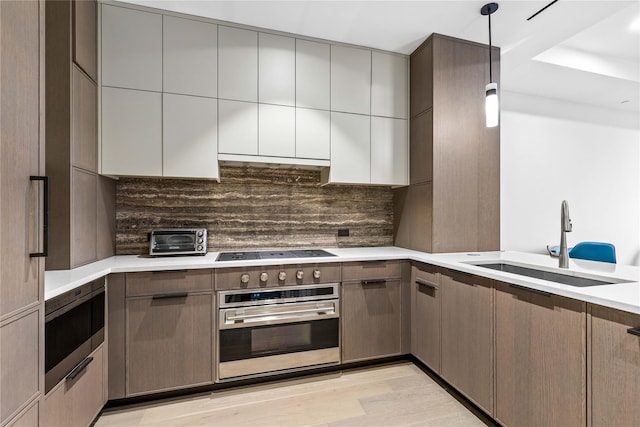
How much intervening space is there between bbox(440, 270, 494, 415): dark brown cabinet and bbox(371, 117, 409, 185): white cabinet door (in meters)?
1.01

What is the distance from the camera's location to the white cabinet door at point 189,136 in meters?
2.16

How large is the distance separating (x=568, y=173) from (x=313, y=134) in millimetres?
3630

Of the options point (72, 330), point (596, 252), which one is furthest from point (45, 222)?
point (596, 252)

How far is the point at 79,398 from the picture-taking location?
1.49 metres

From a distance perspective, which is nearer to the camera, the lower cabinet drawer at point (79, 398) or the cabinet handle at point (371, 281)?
the lower cabinet drawer at point (79, 398)

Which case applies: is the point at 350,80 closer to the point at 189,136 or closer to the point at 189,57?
the point at 189,57

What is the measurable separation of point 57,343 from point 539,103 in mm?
5035

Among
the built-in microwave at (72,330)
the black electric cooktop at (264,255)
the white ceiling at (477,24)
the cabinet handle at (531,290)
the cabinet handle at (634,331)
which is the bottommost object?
the built-in microwave at (72,330)

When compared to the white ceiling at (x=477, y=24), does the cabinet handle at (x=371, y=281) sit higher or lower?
lower

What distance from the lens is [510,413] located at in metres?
1.54

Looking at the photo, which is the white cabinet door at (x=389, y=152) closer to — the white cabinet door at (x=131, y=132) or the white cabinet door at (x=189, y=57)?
the white cabinet door at (x=189, y=57)

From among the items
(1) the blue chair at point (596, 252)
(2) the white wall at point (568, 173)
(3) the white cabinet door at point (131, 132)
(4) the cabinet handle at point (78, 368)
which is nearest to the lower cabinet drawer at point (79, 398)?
(4) the cabinet handle at point (78, 368)

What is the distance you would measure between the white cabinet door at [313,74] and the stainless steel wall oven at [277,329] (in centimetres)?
150

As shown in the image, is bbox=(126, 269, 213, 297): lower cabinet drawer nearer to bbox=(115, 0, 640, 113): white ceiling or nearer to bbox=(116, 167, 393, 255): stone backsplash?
bbox=(116, 167, 393, 255): stone backsplash
